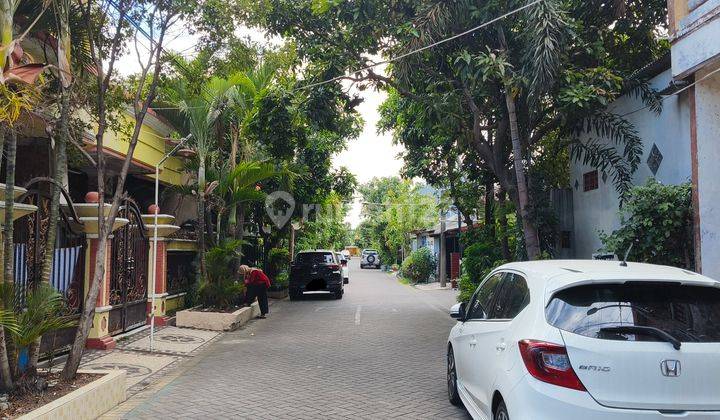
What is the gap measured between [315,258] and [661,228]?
13770 millimetres

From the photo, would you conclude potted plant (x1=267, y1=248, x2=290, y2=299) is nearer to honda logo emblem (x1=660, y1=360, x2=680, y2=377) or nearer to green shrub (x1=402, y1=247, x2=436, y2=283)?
green shrub (x1=402, y1=247, x2=436, y2=283)

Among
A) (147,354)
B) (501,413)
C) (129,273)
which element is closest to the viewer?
(501,413)

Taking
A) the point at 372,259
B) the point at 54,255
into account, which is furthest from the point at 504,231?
the point at 372,259

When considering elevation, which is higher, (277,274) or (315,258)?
(315,258)

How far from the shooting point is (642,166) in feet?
35.0

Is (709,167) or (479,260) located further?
(479,260)

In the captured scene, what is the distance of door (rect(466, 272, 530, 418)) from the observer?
4371mm

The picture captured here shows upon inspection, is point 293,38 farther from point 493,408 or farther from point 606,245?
point 493,408

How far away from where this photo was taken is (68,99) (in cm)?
660

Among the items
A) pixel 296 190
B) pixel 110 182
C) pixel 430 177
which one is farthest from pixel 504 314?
pixel 296 190

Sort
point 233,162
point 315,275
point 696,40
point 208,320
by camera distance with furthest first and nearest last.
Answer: point 315,275 < point 233,162 < point 208,320 < point 696,40

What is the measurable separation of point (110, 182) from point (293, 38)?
6130mm

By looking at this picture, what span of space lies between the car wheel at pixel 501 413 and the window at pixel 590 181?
9280 millimetres

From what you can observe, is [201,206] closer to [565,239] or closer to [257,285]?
[257,285]
